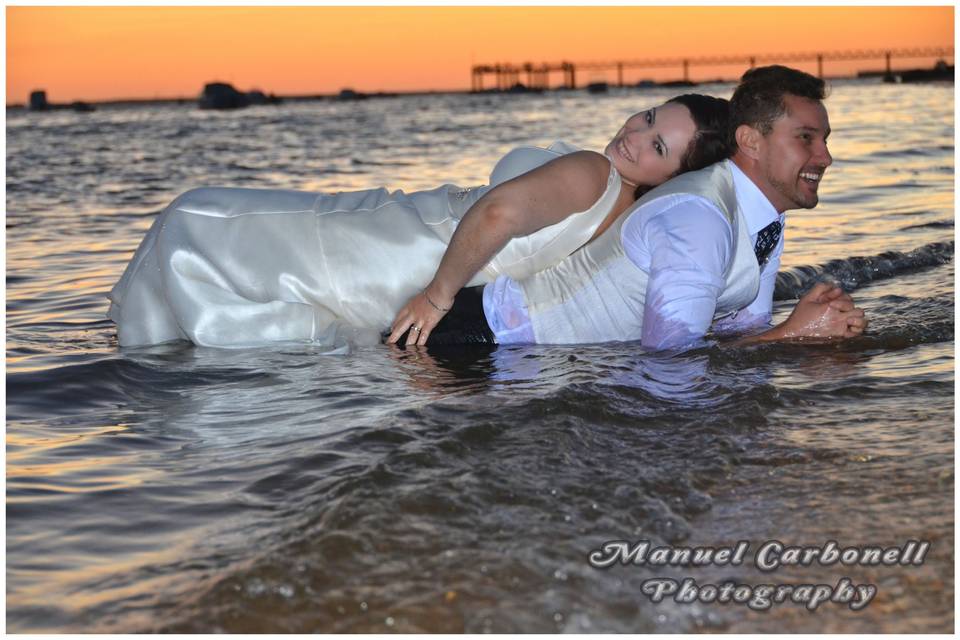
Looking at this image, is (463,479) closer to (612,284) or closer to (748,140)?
(612,284)

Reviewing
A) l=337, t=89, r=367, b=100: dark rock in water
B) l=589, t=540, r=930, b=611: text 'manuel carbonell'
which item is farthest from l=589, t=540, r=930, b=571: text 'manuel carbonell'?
l=337, t=89, r=367, b=100: dark rock in water

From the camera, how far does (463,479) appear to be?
340 centimetres

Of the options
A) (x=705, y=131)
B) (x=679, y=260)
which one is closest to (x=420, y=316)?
(x=679, y=260)

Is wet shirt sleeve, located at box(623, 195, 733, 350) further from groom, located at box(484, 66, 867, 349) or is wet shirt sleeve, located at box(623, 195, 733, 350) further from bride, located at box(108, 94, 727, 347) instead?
bride, located at box(108, 94, 727, 347)

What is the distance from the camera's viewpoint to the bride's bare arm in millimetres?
4391

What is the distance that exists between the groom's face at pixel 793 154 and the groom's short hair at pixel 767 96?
0.09 feet

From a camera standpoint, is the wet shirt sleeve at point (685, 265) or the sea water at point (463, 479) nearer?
the sea water at point (463, 479)

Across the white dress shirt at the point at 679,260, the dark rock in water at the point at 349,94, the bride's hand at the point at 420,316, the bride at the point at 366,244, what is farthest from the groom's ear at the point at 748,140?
the dark rock in water at the point at 349,94

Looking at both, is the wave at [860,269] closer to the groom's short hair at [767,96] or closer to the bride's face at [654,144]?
the groom's short hair at [767,96]

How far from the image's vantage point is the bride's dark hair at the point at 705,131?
15.0ft

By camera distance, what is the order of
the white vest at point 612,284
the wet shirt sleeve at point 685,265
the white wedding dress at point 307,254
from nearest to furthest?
the wet shirt sleeve at point 685,265, the white vest at point 612,284, the white wedding dress at point 307,254

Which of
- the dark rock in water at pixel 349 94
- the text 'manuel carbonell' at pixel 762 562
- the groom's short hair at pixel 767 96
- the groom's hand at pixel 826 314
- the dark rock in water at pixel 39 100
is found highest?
the dark rock in water at pixel 349 94

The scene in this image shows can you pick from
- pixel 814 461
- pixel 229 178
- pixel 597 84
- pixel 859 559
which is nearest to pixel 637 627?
pixel 859 559

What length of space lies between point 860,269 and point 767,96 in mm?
3648
